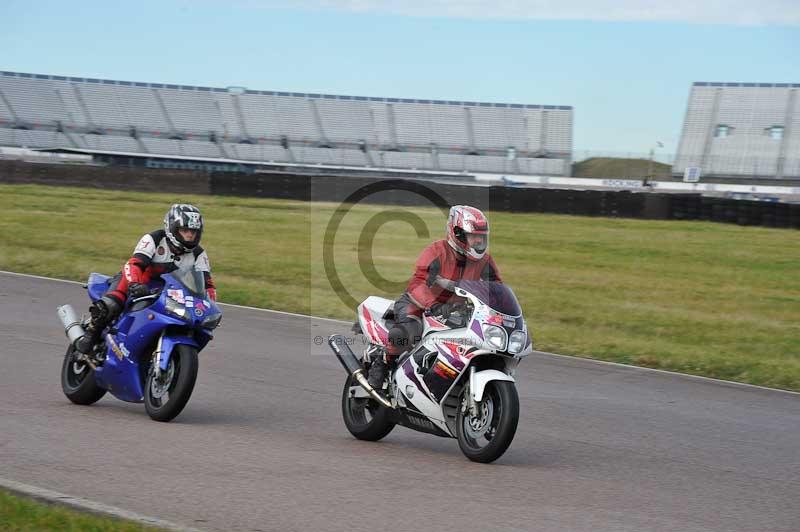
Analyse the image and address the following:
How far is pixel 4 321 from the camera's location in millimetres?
12852

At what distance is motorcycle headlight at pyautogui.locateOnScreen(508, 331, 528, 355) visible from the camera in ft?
21.6

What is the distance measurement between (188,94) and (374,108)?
13818 millimetres

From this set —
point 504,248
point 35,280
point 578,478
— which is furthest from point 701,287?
point 578,478

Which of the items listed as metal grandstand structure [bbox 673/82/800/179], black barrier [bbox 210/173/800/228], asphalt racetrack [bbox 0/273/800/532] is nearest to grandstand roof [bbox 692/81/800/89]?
metal grandstand structure [bbox 673/82/800/179]

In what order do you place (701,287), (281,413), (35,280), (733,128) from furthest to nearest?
(733,128)
(701,287)
(35,280)
(281,413)

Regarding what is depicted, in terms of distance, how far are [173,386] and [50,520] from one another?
285 centimetres

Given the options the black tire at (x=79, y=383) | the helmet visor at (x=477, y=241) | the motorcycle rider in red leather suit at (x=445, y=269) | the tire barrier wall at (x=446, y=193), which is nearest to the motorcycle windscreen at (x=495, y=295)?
the motorcycle rider in red leather suit at (x=445, y=269)

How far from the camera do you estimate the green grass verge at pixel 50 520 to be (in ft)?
15.2

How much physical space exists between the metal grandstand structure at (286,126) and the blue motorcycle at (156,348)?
2373 inches

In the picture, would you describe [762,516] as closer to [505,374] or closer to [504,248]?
[505,374]

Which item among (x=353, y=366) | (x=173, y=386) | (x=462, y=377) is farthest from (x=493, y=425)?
(x=173, y=386)

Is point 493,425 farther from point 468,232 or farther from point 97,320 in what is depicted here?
point 97,320

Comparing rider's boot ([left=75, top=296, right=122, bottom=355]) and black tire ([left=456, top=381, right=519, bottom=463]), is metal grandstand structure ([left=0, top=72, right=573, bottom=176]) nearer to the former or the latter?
rider's boot ([left=75, top=296, right=122, bottom=355])

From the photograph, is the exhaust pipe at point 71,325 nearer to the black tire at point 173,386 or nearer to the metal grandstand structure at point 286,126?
the black tire at point 173,386
